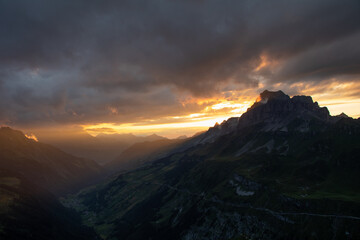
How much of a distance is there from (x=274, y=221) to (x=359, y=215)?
63.4 metres

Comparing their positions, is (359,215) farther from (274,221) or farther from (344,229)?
(274,221)

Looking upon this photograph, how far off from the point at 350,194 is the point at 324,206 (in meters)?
41.3

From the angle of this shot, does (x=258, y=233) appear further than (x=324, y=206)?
Yes

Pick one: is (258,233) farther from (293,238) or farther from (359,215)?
(359,215)

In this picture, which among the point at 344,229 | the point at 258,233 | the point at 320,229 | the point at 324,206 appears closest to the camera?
the point at 344,229

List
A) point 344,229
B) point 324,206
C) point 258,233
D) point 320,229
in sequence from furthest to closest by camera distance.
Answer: point 258,233 → point 324,206 → point 320,229 → point 344,229

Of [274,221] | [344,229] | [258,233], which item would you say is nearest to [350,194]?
[344,229]

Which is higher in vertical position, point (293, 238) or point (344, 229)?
point (344, 229)

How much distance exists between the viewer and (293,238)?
172375 mm

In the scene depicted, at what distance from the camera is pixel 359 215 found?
157875mm

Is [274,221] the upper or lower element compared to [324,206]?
lower

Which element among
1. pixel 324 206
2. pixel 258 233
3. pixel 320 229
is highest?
pixel 324 206

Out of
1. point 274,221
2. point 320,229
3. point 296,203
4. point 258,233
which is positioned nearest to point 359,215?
point 320,229

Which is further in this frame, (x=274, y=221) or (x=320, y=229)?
(x=274, y=221)
